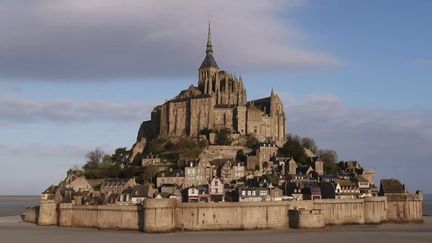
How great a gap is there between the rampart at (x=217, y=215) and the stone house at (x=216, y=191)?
269 inches

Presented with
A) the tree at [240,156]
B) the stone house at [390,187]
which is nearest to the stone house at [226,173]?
the tree at [240,156]

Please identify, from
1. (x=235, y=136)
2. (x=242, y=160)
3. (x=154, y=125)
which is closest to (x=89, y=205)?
(x=242, y=160)

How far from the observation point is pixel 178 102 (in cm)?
9238

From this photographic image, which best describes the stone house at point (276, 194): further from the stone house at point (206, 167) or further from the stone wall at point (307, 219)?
the stone house at point (206, 167)

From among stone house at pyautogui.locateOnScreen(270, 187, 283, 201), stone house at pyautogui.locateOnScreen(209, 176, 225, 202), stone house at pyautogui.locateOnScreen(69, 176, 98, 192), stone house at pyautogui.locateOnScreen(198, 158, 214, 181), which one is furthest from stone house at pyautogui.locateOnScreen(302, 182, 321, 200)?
stone house at pyautogui.locateOnScreen(69, 176, 98, 192)

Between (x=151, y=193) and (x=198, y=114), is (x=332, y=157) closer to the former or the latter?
(x=198, y=114)

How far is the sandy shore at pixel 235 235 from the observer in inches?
1855

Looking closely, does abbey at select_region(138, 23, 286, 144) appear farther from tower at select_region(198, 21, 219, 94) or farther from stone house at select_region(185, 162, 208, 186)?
stone house at select_region(185, 162, 208, 186)

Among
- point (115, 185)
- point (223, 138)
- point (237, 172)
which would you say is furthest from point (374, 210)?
point (223, 138)

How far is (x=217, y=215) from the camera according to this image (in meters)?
54.8

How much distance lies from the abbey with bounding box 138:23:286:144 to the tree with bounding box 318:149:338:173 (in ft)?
21.2

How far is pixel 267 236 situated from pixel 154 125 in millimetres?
50783

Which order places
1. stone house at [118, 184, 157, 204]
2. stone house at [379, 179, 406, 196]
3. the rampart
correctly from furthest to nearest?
stone house at [379, 179, 406, 196]
stone house at [118, 184, 157, 204]
the rampart

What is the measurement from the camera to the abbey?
90062 millimetres
